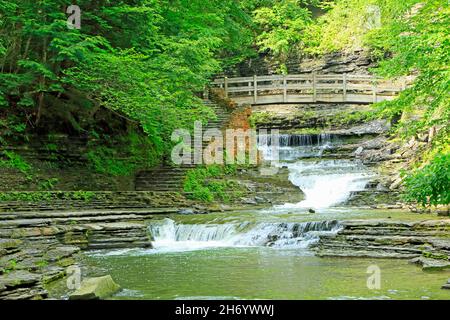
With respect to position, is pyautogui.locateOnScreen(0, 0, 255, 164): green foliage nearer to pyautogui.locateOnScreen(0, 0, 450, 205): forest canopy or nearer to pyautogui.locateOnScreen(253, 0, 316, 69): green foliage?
pyautogui.locateOnScreen(0, 0, 450, 205): forest canopy

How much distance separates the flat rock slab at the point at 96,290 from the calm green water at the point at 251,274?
15cm

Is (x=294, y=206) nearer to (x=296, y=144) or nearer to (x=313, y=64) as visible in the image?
(x=296, y=144)

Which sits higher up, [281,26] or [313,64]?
[281,26]

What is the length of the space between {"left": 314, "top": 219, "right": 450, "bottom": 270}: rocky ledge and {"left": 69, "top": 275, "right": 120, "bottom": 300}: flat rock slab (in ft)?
14.0

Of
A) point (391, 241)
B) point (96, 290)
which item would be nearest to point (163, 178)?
point (391, 241)

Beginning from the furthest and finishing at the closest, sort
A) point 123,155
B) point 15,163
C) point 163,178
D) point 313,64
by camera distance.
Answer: point 313,64, point 123,155, point 163,178, point 15,163

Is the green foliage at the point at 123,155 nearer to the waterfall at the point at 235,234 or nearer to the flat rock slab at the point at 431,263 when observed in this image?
the waterfall at the point at 235,234

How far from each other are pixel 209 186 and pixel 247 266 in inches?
365

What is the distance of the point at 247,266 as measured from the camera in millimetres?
8062

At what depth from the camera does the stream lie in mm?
6117

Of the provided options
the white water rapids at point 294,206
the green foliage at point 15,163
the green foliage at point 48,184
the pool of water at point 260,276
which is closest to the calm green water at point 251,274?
the pool of water at point 260,276
